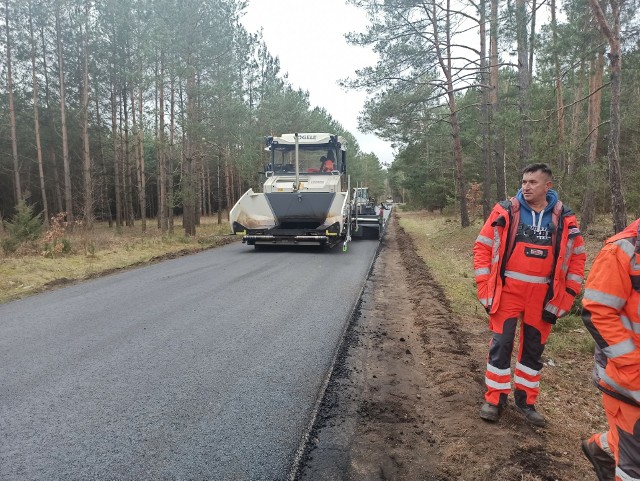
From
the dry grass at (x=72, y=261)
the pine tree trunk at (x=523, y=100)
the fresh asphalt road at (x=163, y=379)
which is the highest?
the pine tree trunk at (x=523, y=100)

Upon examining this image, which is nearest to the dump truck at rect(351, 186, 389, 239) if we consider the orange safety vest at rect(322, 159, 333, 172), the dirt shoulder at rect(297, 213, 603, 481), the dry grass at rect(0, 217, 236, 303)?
the orange safety vest at rect(322, 159, 333, 172)

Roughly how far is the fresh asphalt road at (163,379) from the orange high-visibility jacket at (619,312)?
1.72 meters

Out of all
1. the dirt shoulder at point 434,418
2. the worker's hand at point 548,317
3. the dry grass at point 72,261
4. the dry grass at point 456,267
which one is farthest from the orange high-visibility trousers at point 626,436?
the dry grass at point 72,261

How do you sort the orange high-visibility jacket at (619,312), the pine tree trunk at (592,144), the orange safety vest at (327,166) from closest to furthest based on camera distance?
the orange high-visibility jacket at (619,312)
the pine tree trunk at (592,144)
the orange safety vest at (327,166)

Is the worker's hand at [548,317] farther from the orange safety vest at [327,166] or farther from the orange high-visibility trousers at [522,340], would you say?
the orange safety vest at [327,166]

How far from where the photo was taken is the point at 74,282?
8250mm

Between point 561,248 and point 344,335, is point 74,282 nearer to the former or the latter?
point 344,335

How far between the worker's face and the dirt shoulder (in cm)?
156

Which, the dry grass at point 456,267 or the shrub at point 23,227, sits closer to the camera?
the dry grass at point 456,267

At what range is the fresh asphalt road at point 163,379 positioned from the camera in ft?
8.26

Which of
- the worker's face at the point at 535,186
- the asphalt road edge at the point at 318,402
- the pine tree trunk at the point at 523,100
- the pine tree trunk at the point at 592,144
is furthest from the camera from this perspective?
the pine tree trunk at the point at 523,100

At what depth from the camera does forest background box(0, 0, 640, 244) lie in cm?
995

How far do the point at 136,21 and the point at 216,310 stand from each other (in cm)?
Result: 2040

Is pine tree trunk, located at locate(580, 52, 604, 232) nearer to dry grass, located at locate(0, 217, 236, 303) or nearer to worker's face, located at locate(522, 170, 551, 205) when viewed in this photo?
worker's face, located at locate(522, 170, 551, 205)
